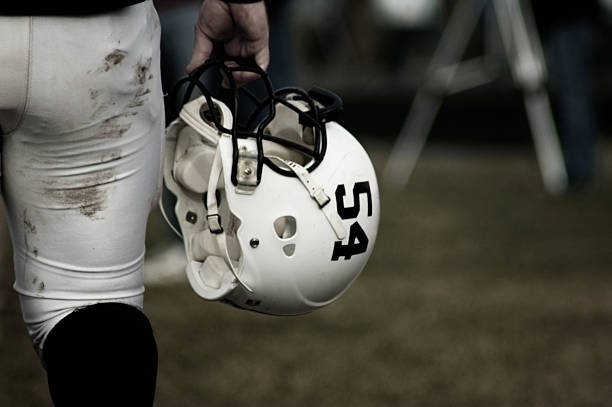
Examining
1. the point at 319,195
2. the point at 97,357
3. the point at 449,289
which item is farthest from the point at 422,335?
the point at 97,357

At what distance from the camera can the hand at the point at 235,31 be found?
2.11 m

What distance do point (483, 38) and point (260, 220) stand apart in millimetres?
14540

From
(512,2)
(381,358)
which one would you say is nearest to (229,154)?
(381,358)

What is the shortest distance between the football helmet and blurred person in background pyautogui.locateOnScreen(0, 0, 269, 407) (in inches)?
6.0

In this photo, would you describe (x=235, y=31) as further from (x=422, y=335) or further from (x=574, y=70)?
(x=574, y=70)

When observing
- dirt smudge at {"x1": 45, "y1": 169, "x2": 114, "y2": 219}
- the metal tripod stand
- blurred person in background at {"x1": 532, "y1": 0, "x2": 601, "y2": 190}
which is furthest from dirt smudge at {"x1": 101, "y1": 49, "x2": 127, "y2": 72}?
blurred person in background at {"x1": 532, "y1": 0, "x2": 601, "y2": 190}

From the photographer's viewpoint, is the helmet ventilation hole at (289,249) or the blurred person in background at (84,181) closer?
the blurred person in background at (84,181)

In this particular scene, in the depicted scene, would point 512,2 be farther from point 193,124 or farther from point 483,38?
point 483,38

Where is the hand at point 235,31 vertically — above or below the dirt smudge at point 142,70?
below

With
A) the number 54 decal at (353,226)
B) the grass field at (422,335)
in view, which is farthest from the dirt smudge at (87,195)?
the grass field at (422,335)

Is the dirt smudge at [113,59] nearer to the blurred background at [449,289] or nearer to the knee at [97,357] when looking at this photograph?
the knee at [97,357]

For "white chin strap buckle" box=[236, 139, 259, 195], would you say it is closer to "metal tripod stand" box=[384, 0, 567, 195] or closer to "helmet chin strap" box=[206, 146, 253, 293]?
"helmet chin strap" box=[206, 146, 253, 293]

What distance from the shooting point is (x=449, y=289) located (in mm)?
4801

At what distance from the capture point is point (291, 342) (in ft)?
13.1
